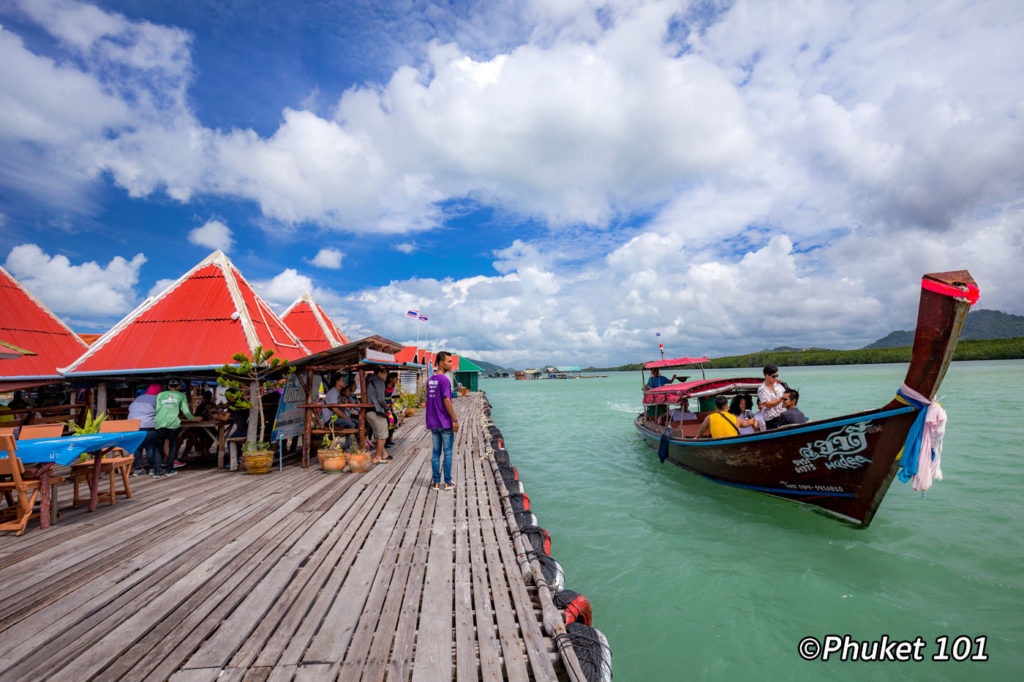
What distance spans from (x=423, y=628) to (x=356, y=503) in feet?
11.0

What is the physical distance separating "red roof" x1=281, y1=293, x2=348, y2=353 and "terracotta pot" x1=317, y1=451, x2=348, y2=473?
9075 millimetres

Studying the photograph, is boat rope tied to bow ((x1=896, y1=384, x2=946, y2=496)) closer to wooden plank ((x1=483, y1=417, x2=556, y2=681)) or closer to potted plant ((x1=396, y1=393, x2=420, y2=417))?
wooden plank ((x1=483, y1=417, x2=556, y2=681))

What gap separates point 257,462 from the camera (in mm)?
7629

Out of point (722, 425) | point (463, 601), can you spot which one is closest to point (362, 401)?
point (463, 601)

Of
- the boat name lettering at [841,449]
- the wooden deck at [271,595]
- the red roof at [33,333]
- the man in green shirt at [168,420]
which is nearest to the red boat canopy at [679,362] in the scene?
the boat name lettering at [841,449]

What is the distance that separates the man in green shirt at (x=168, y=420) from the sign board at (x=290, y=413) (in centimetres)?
144

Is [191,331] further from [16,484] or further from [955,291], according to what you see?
[955,291]

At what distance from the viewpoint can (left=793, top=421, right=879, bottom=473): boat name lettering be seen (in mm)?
6176

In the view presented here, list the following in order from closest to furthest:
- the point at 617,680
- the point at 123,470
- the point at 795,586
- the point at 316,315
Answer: the point at 617,680 → the point at 795,586 → the point at 123,470 → the point at 316,315

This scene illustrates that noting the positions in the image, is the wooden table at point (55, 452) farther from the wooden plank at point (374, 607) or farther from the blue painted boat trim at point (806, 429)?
the blue painted boat trim at point (806, 429)

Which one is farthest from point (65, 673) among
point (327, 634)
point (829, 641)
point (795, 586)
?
Result: point (795, 586)

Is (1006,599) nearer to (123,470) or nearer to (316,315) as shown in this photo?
(123,470)

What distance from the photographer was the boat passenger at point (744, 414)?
8.43 meters

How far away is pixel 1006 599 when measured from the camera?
4.95m
